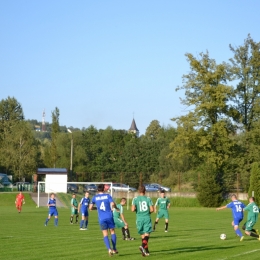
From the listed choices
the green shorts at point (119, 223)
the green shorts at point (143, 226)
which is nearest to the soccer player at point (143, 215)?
the green shorts at point (143, 226)

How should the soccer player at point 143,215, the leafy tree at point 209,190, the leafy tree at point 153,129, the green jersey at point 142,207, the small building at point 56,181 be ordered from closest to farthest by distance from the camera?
the soccer player at point 143,215 → the green jersey at point 142,207 → the leafy tree at point 209,190 → the small building at point 56,181 → the leafy tree at point 153,129

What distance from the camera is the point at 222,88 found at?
58344 millimetres

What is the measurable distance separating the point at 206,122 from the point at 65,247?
4418 centimetres

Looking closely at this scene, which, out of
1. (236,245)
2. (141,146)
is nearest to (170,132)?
(141,146)

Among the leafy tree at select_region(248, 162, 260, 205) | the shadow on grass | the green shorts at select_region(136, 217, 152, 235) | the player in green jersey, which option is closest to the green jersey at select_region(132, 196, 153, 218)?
the green shorts at select_region(136, 217, 152, 235)

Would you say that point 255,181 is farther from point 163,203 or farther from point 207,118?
point 163,203

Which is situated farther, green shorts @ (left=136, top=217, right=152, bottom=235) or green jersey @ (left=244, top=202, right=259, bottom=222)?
green jersey @ (left=244, top=202, right=259, bottom=222)

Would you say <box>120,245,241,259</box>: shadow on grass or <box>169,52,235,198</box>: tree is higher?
<box>169,52,235,198</box>: tree

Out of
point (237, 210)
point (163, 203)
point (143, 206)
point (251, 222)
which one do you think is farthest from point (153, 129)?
point (143, 206)

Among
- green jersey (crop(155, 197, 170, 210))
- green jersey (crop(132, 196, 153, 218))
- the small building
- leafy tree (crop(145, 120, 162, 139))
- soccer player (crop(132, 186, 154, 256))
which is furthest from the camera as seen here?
leafy tree (crop(145, 120, 162, 139))

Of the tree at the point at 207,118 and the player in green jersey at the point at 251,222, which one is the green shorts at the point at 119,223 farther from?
the tree at the point at 207,118

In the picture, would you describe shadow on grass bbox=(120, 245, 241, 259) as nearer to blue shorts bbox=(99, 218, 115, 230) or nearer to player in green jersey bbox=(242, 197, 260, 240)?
blue shorts bbox=(99, 218, 115, 230)

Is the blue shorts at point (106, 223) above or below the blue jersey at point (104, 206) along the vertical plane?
below

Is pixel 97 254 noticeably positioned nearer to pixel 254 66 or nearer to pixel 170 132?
pixel 254 66
